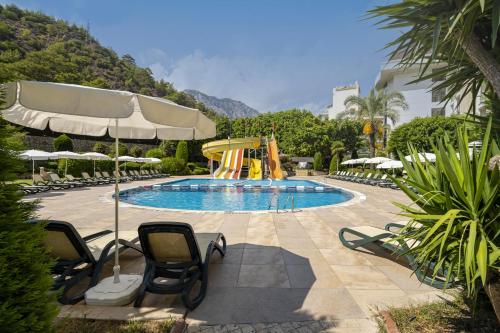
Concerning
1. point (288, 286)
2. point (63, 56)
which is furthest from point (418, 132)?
point (63, 56)

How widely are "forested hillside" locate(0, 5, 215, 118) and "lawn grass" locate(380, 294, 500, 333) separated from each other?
179 ft

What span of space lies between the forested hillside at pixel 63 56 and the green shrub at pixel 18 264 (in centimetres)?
5325

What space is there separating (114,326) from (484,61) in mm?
4554

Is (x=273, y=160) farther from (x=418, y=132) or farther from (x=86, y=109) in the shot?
(x=86, y=109)

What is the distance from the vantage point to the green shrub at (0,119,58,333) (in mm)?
1514

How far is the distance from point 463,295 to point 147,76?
352ft

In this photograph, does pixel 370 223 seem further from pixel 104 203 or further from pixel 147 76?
pixel 147 76

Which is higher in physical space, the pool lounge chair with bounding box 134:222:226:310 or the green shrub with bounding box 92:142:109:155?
the green shrub with bounding box 92:142:109:155

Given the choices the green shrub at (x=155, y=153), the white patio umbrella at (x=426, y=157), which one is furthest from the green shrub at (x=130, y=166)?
the white patio umbrella at (x=426, y=157)

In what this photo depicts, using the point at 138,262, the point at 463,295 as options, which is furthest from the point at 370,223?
the point at 138,262

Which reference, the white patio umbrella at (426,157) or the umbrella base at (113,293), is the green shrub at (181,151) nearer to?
the white patio umbrella at (426,157)

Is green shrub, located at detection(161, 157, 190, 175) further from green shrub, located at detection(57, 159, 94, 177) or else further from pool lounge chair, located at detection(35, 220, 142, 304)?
pool lounge chair, located at detection(35, 220, 142, 304)

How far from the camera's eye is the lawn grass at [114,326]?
259 centimetres

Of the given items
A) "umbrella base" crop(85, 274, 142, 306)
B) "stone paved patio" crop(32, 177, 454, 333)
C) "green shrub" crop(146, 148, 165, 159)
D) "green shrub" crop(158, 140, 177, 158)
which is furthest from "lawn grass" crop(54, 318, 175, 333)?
"green shrub" crop(158, 140, 177, 158)
